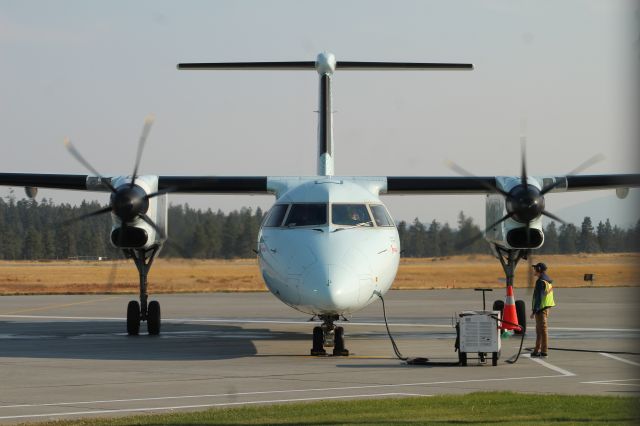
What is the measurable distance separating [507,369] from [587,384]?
6.87ft

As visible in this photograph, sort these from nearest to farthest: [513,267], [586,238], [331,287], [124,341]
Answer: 1. [331,287]
2. [124,341]
3. [513,267]
4. [586,238]

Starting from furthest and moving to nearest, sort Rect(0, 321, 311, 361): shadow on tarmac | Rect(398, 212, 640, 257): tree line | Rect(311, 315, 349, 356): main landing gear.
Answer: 1. Rect(0, 321, 311, 361): shadow on tarmac
2. Rect(311, 315, 349, 356): main landing gear
3. Rect(398, 212, 640, 257): tree line

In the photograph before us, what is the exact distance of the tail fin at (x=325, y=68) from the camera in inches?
959

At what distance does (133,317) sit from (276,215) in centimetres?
554

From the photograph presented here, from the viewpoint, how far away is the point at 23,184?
76.0ft

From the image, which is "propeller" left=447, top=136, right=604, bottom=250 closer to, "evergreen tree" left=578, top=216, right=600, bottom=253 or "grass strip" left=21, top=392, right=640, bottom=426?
"grass strip" left=21, top=392, right=640, bottom=426

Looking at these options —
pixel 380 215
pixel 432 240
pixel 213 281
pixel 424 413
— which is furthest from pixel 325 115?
pixel 213 281

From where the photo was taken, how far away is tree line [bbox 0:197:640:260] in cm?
2323

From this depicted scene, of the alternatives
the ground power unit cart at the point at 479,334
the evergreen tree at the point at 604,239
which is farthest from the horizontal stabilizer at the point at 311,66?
the ground power unit cart at the point at 479,334

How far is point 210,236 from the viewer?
28297 mm

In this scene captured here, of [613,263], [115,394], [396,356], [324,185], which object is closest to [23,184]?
[324,185]

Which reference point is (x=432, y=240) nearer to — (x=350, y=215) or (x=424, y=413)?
(x=350, y=215)

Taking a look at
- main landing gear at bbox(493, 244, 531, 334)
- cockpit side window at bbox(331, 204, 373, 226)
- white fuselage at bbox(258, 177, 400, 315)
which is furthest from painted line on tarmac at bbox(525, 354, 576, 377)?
main landing gear at bbox(493, 244, 531, 334)

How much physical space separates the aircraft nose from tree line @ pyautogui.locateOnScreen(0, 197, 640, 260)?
12.9 ft
